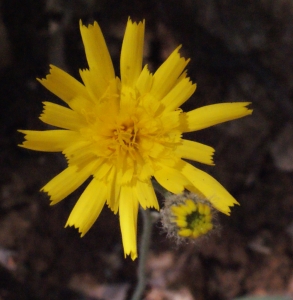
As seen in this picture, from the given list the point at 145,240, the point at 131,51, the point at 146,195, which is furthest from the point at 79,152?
the point at 145,240

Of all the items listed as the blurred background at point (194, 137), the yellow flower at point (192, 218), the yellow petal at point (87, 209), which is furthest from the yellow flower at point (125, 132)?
the blurred background at point (194, 137)

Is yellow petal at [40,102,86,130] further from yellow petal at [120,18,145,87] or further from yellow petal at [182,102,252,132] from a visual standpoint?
yellow petal at [182,102,252,132]

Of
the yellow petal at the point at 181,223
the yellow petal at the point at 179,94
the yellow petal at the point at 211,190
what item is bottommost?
the yellow petal at the point at 181,223

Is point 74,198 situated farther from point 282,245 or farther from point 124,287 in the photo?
point 282,245

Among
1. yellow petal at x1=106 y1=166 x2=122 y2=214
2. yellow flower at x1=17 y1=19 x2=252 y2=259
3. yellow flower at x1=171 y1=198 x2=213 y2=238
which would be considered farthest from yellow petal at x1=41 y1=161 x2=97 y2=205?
yellow flower at x1=171 y1=198 x2=213 y2=238

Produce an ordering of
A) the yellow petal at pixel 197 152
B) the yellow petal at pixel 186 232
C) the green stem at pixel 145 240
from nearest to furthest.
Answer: the yellow petal at pixel 186 232 < the yellow petal at pixel 197 152 < the green stem at pixel 145 240

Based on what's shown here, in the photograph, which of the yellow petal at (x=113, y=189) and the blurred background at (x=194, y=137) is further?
the blurred background at (x=194, y=137)

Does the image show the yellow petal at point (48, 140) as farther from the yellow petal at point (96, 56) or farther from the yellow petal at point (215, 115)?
the yellow petal at point (215, 115)

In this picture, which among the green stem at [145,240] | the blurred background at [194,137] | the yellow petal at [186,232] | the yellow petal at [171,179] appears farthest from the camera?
the blurred background at [194,137]
